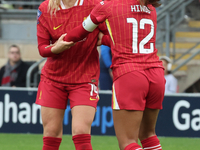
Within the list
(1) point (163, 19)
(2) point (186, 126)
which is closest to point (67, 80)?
(2) point (186, 126)

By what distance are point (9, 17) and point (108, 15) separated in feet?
23.2

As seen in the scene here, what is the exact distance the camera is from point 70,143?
6129 millimetres

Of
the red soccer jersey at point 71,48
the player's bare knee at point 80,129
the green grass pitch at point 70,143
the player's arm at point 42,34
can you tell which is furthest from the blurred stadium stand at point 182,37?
the player's bare knee at point 80,129

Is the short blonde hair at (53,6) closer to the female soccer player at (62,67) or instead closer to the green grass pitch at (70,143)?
the female soccer player at (62,67)

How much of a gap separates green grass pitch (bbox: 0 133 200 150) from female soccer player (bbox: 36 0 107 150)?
224cm

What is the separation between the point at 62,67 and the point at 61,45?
310mm

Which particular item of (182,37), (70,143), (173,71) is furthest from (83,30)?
(182,37)

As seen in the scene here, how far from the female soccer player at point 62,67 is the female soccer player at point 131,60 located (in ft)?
1.45

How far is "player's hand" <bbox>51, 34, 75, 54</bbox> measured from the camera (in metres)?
3.35

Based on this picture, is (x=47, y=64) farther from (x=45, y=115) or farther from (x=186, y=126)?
(x=186, y=126)

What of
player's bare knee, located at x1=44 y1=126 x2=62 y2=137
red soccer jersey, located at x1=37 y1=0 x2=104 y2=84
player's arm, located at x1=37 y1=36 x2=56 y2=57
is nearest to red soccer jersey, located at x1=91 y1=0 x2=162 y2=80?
red soccer jersey, located at x1=37 y1=0 x2=104 y2=84

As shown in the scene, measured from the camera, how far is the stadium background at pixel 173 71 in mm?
6793

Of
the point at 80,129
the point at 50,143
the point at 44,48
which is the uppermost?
the point at 44,48

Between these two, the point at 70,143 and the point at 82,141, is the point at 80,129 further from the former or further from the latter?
the point at 70,143
